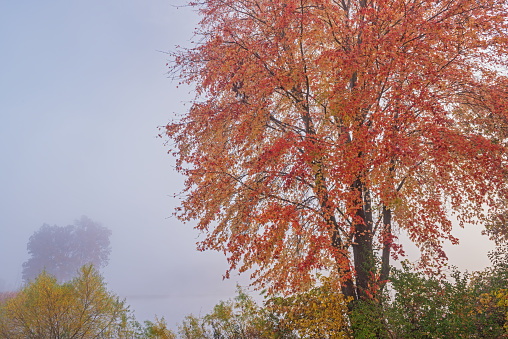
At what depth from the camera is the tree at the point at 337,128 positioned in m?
8.80

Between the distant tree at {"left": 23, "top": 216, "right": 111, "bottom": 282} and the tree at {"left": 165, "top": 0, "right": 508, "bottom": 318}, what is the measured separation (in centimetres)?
4224

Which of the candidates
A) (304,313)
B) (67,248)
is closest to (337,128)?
(304,313)

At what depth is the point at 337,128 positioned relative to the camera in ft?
36.4

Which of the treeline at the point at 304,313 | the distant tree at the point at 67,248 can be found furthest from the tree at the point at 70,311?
the distant tree at the point at 67,248

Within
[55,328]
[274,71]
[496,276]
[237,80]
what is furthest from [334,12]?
[55,328]

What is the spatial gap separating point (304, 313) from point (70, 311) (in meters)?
8.24

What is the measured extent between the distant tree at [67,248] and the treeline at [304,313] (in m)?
36.8

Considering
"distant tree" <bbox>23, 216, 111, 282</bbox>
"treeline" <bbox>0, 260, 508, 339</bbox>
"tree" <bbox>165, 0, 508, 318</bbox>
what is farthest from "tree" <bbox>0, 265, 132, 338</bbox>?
"distant tree" <bbox>23, 216, 111, 282</bbox>

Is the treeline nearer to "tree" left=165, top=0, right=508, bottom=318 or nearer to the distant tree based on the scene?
"tree" left=165, top=0, right=508, bottom=318

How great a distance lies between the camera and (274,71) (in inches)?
389

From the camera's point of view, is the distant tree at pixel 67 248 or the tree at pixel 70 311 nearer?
the tree at pixel 70 311

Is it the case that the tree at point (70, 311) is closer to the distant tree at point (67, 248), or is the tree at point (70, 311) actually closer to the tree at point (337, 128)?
the tree at point (337, 128)

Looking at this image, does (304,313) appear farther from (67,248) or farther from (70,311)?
(67,248)

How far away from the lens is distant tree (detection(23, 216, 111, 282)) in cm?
4731
